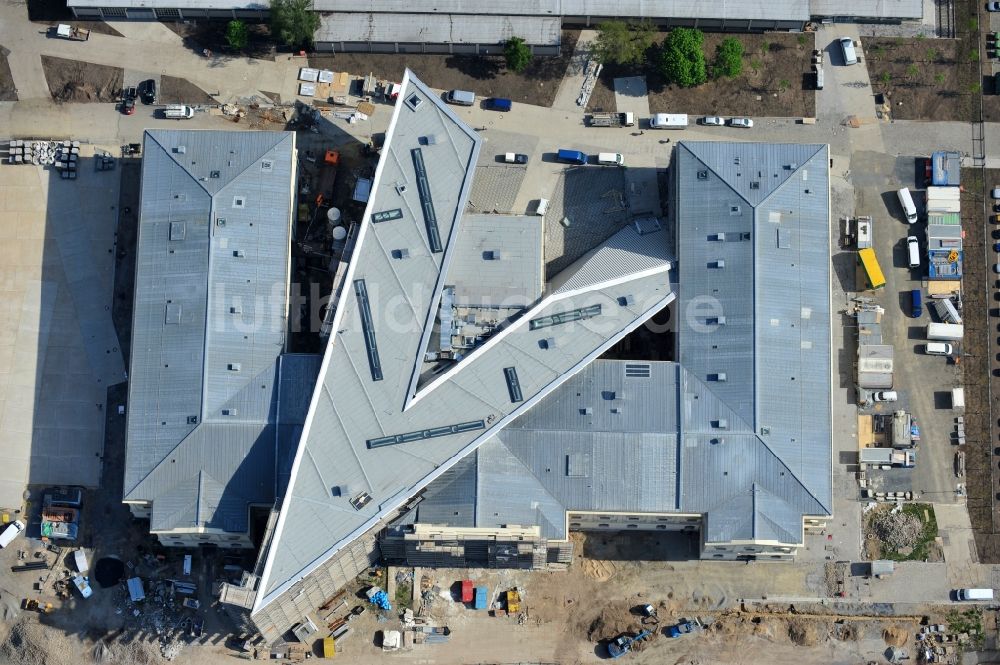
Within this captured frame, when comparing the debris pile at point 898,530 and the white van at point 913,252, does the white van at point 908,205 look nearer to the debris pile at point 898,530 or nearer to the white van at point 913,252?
the white van at point 913,252

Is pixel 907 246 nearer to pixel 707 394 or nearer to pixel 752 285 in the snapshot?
pixel 752 285

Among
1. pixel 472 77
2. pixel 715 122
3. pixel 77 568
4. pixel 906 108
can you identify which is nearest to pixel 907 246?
pixel 906 108

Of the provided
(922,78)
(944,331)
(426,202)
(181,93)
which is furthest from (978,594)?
(181,93)

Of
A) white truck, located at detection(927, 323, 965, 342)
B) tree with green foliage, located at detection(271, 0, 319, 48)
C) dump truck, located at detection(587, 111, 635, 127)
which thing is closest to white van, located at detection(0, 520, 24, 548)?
tree with green foliage, located at detection(271, 0, 319, 48)

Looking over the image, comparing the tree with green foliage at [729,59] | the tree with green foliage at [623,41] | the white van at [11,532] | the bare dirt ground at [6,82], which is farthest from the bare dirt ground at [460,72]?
the white van at [11,532]

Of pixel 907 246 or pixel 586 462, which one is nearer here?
pixel 586 462

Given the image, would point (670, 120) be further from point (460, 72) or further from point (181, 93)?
point (181, 93)

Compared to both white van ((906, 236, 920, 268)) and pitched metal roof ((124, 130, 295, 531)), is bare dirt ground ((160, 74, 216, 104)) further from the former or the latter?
white van ((906, 236, 920, 268))
